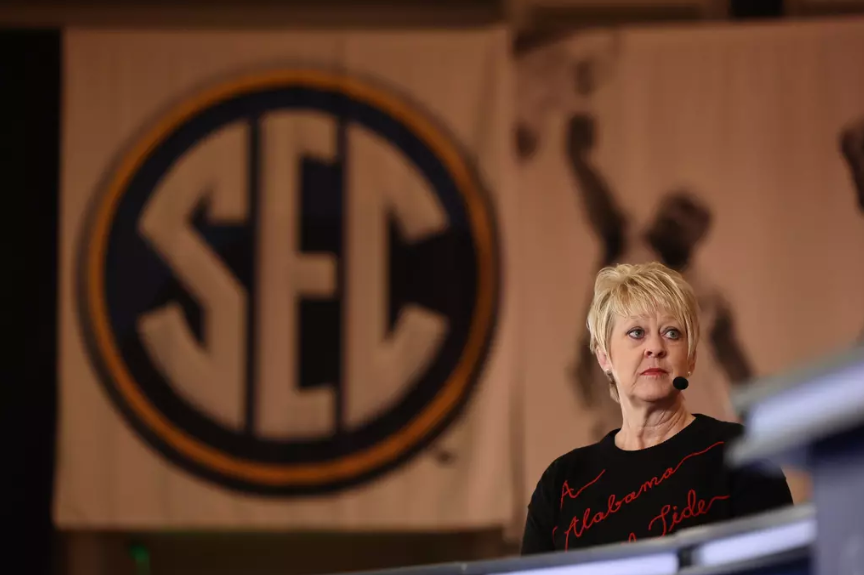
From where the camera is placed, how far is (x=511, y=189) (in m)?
4.31

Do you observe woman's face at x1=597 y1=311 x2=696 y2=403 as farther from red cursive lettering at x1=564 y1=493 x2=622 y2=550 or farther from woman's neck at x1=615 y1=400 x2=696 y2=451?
red cursive lettering at x1=564 y1=493 x2=622 y2=550

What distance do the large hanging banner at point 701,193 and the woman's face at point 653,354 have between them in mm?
2447

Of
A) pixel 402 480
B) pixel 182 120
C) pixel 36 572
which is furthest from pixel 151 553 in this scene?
pixel 182 120

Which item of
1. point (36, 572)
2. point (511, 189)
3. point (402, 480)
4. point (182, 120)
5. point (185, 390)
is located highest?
point (182, 120)

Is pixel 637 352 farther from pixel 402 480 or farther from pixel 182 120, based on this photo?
→ pixel 182 120

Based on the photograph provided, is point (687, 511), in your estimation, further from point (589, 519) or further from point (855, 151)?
point (855, 151)

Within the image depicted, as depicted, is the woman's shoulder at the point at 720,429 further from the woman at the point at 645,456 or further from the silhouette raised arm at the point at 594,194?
the silhouette raised arm at the point at 594,194

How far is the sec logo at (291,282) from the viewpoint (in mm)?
4254

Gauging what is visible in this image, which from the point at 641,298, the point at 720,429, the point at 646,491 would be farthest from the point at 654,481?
the point at 641,298

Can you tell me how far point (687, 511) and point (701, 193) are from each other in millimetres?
2860

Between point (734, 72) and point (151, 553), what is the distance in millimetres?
2914

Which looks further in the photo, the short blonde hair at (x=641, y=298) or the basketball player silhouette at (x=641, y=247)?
the basketball player silhouette at (x=641, y=247)

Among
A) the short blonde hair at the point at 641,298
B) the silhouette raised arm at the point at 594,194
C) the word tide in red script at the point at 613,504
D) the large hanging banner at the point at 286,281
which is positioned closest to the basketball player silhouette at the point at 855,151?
the silhouette raised arm at the point at 594,194

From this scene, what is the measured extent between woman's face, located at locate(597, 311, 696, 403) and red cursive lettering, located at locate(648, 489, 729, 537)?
0.18m
